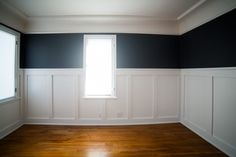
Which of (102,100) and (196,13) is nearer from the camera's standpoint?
(196,13)

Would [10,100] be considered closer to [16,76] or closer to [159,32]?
[16,76]

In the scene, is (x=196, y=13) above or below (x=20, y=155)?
above

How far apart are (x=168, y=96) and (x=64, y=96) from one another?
2.69m

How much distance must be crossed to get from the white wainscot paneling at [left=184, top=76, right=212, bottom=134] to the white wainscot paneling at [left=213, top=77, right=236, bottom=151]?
162mm

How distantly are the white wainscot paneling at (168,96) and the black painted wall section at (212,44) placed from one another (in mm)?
526

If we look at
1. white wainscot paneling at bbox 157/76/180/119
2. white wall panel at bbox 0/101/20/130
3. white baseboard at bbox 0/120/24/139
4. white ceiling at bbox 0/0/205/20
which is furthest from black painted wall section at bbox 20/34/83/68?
white wainscot paneling at bbox 157/76/180/119

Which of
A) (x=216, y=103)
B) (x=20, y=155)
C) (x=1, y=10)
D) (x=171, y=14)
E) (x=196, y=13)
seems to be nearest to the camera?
(x=20, y=155)

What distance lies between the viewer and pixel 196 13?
3191mm

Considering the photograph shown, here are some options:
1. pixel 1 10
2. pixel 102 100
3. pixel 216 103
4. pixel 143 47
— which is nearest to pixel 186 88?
pixel 216 103

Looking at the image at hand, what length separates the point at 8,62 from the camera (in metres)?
3.32

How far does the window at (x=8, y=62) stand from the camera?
3.09m

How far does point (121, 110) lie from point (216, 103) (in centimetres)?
207

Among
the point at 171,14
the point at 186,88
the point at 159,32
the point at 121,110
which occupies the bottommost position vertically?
the point at 121,110

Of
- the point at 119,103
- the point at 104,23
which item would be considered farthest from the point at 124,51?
the point at 119,103
